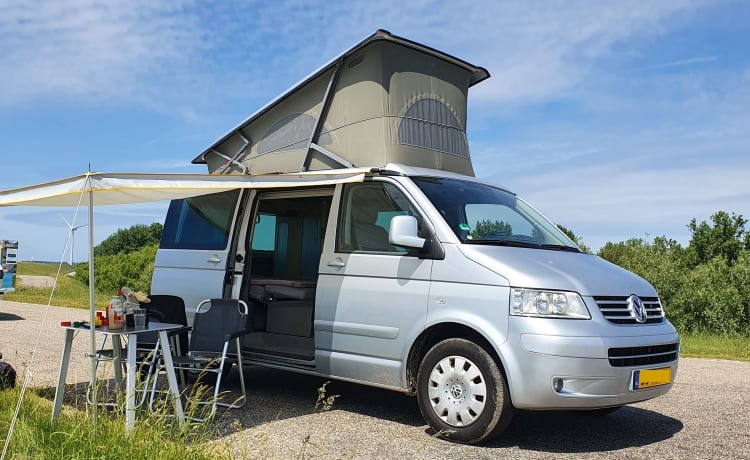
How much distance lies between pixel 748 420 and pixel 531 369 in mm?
3031

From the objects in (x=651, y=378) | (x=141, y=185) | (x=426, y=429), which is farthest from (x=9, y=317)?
(x=651, y=378)

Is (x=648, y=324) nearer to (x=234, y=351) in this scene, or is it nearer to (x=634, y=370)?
(x=634, y=370)

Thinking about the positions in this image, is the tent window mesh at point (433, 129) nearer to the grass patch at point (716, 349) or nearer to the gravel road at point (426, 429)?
the gravel road at point (426, 429)

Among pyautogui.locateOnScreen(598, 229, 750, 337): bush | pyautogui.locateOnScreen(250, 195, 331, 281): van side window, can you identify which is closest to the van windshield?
pyautogui.locateOnScreen(250, 195, 331, 281): van side window

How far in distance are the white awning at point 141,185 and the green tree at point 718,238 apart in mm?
48191

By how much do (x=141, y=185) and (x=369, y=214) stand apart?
2.05 meters

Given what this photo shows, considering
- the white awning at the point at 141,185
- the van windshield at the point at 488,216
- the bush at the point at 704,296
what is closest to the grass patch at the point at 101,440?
the white awning at the point at 141,185

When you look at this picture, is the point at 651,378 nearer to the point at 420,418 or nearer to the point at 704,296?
the point at 420,418

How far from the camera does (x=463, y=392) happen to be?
5500mm

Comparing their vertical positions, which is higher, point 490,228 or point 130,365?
point 490,228

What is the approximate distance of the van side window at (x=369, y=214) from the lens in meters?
6.38

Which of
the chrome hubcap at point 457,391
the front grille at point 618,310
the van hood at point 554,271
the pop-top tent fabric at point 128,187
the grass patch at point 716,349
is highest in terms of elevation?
the pop-top tent fabric at point 128,187

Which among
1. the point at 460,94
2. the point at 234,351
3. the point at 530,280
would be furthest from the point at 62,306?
the point at 530,280

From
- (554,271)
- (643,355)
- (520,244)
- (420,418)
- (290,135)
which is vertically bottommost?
(420,418)
